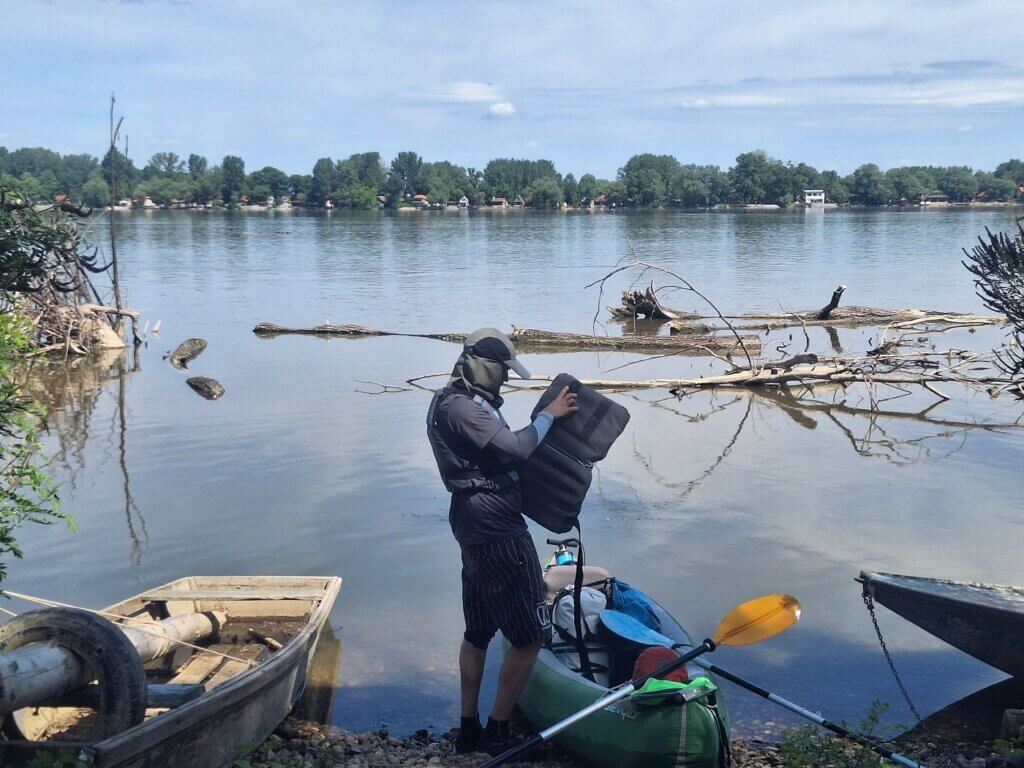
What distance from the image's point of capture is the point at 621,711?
207 inches

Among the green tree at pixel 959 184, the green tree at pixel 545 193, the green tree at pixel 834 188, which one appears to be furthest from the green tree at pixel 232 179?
the green tree at pixel 959 184

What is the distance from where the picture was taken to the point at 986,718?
256 inches

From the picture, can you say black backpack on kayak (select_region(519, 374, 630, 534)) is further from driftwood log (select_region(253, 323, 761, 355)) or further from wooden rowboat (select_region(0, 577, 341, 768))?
driftwood log (select_region(253, 323, 761, 355))

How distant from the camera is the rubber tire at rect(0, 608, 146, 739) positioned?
474 centimetres

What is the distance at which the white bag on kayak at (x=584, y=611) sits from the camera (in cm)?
630

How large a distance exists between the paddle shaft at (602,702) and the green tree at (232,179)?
171 m

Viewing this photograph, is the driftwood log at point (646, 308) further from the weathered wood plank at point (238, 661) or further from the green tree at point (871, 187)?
the green tree at point (871, 187)

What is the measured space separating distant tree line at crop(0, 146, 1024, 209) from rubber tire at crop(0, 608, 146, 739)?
522 feet

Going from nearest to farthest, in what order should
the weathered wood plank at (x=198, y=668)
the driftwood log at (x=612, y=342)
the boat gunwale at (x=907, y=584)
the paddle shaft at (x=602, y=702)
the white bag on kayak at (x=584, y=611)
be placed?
the paddle shaft at (x=602, y=702) < the white bag on kayak at (x=584, y=611) < the weathered wood plank at (x=198, y=668) < the boat gunwale at (x=907, y=584) < the driftwood log at (x=612, y=342)

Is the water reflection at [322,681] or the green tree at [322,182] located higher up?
the green tree at [322,182]

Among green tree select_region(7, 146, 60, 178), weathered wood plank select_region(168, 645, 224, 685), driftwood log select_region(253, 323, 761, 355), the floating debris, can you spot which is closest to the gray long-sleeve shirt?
weathered wood plank select_region(168, 645, 224, 685)

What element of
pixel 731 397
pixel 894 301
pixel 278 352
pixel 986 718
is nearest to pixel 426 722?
pixel 986 718

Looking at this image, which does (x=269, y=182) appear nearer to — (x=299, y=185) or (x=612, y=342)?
(x=299, y=185)

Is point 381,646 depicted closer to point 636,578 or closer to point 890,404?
point 636,578
